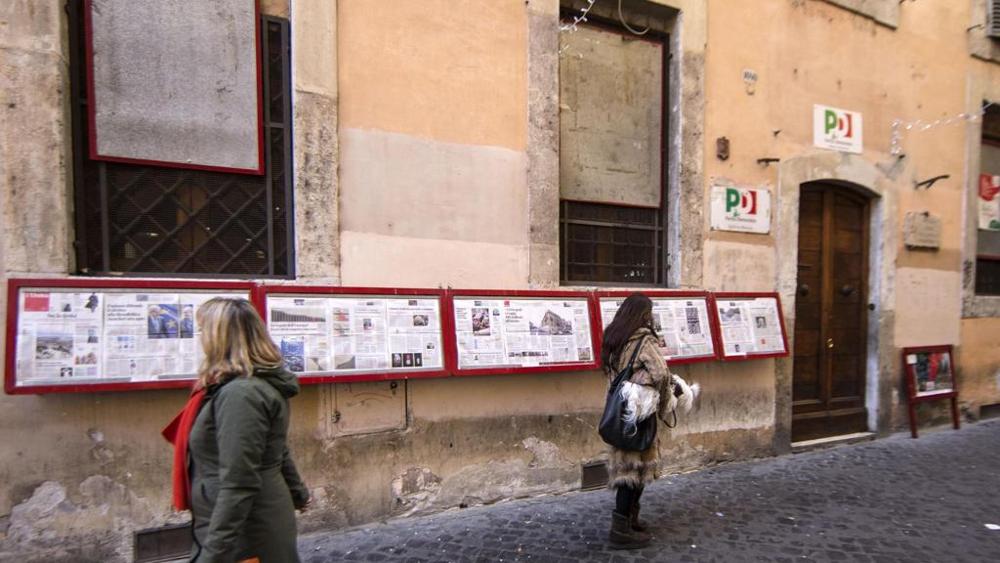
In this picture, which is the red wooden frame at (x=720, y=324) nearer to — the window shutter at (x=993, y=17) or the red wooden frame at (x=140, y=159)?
the red wooden frame at (x=140, y=159)

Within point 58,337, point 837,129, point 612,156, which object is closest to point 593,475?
point 612,156

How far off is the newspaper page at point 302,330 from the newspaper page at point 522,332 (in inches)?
35.3

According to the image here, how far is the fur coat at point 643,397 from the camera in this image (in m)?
3.09

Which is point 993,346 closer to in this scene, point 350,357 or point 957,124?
point 957,124

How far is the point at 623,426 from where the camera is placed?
315 centimetres

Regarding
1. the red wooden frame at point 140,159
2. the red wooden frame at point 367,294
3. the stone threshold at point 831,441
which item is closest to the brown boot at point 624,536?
the red wooden frame at point 367,294

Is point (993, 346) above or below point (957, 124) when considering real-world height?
below

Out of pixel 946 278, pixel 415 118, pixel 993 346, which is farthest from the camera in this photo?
pixel 993 346

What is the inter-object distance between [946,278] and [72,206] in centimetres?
848

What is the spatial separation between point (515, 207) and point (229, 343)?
264 cm

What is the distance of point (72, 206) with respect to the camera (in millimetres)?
2984

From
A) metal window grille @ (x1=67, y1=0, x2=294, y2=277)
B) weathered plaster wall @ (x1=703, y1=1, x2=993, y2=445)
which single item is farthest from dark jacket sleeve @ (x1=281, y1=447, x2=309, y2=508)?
weathered plaster wall @ (x1=703, y1=1, x2=993, y2=445)

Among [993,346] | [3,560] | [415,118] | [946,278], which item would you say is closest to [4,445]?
[3,560]

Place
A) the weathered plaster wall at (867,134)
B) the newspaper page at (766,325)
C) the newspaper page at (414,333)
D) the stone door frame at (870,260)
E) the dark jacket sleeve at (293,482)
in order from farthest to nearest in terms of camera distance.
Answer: the stone door frame at (870,260)
the weathered plaster wall at (867,134)
the newspaper page at (766,325)
the newspaper page at (414,333)
the dark jacket sleeve at (293,482)
